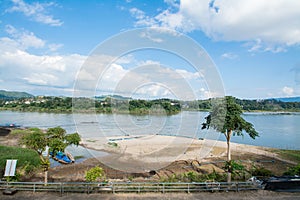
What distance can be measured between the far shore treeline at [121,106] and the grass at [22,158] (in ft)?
16.5

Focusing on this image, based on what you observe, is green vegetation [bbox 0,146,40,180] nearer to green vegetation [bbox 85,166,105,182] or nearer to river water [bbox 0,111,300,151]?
river water [bbox 0,111,300,151]

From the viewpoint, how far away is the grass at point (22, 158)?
12960 millimetres

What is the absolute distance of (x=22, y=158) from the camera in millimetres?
16016

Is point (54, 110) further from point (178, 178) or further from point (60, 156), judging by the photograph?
point (178, 178)

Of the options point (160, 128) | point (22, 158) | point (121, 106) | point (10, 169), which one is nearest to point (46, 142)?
point (10, 169)

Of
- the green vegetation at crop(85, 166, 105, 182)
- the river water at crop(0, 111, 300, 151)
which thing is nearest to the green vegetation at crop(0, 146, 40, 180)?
the river water at crop(0, 111, 300, 151)

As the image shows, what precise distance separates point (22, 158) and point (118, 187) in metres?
12.4

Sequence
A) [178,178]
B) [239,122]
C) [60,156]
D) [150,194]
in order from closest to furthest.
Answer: [150,194]
[178,178]
[239,122]
[60,156]

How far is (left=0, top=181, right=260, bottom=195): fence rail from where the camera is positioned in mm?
7203

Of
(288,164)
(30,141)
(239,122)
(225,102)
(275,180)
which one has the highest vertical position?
(225,102)

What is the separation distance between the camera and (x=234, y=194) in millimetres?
7180

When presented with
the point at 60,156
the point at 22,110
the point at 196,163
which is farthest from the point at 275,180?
the point at 22,110

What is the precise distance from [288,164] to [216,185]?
12.1 meters

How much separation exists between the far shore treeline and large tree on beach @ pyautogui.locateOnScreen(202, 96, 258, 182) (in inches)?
38.1
